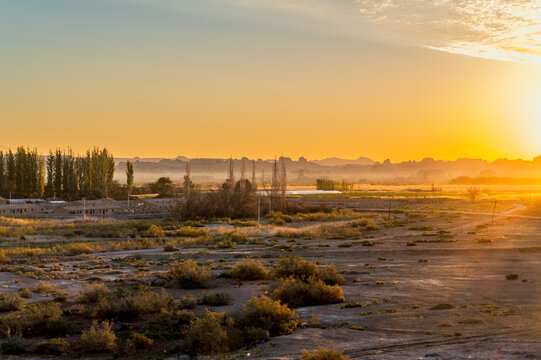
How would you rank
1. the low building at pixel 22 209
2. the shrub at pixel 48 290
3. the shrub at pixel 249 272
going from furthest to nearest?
the low building at pixel 22 209
the shrub at pixel 249 272
the shrub at pixel 48 290

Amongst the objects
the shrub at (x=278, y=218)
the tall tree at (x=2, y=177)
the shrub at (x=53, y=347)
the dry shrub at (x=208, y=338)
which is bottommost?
the shrub at (x=278, y=218)

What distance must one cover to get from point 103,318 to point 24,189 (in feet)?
281

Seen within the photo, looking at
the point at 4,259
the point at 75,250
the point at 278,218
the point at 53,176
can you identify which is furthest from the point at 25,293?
the point at 53,176

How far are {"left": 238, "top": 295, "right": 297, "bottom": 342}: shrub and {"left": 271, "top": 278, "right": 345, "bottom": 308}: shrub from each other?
282 cm

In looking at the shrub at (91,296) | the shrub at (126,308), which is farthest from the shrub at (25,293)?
the shrub at (126,308)

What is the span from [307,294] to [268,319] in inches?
153

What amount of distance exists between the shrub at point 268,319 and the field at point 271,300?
4cm

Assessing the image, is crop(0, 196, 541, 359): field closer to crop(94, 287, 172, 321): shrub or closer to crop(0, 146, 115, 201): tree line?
crop(94, 287, 172, 321): shrub

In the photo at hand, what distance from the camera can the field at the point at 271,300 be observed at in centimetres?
1216

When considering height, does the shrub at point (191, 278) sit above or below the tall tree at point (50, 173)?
below

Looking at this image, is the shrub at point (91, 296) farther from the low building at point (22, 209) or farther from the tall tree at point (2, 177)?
the tall tree at point (2, 177)

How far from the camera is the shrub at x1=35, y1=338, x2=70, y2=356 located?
12.0m

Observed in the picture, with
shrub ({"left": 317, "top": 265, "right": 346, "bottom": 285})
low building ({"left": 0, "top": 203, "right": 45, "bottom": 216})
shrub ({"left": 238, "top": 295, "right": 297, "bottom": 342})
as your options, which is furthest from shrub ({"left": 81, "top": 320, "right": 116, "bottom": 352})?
low building ({"left": 0, "top": 203, "right": 45, "bottom": 216})

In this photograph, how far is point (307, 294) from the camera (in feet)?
56.3
